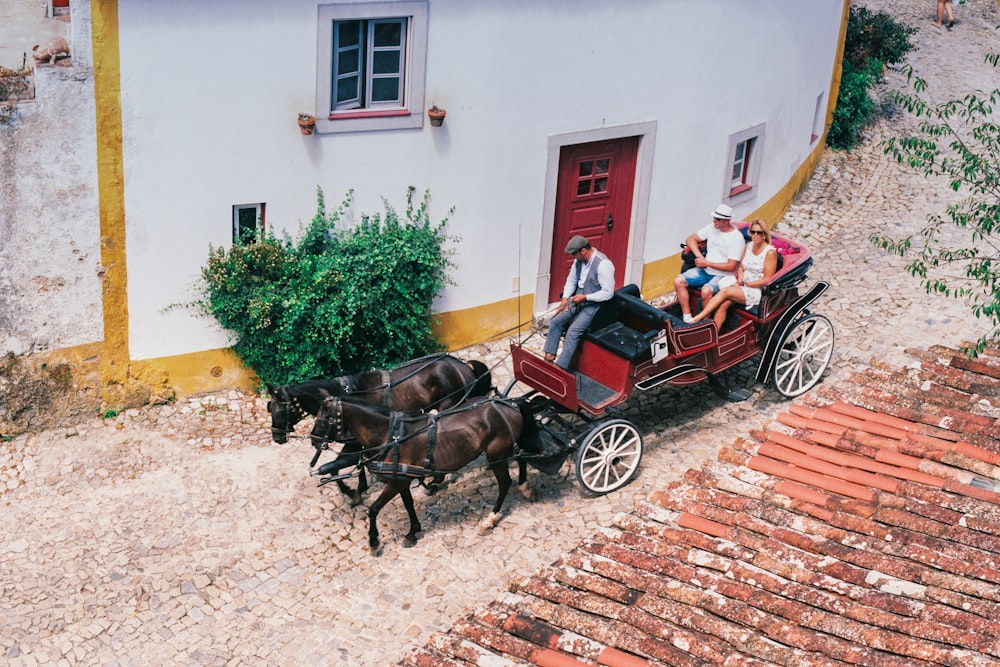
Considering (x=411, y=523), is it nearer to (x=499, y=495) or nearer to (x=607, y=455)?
(x=499, y=495)

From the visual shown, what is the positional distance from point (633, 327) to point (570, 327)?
2.55 feet

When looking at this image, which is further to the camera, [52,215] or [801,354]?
[801,354]

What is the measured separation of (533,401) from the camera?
37.8 feet

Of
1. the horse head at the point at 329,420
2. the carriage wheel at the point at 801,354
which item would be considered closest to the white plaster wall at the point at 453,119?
the carriage wheel at the point at 801,354

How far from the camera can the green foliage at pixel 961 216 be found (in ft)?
36.4

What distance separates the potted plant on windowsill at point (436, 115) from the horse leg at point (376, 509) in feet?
13.5

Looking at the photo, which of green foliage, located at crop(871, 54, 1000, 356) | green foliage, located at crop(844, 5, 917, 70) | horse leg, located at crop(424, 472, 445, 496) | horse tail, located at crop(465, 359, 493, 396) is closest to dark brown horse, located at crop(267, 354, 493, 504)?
horse tail, located at crop(465, 359, 493, 396)

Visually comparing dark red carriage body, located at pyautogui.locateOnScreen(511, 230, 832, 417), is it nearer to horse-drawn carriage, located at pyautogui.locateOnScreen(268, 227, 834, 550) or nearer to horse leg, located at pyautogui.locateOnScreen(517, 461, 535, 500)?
horse-drawn carriage, located at pyautogui.locateOnScreen(268, 227, 834, 550)

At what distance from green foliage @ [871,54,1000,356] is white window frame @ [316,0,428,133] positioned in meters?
4.68

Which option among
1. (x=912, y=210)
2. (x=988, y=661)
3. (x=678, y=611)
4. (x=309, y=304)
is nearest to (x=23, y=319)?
(x=309, y=304)

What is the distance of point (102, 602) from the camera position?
10.4 metres

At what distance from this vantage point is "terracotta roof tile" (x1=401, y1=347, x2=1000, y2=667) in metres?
8.16

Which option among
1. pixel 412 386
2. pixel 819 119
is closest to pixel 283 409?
Result: pixel 412 386

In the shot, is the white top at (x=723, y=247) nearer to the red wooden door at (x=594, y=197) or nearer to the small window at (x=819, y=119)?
the red wooden door at (x=594, y=197)
